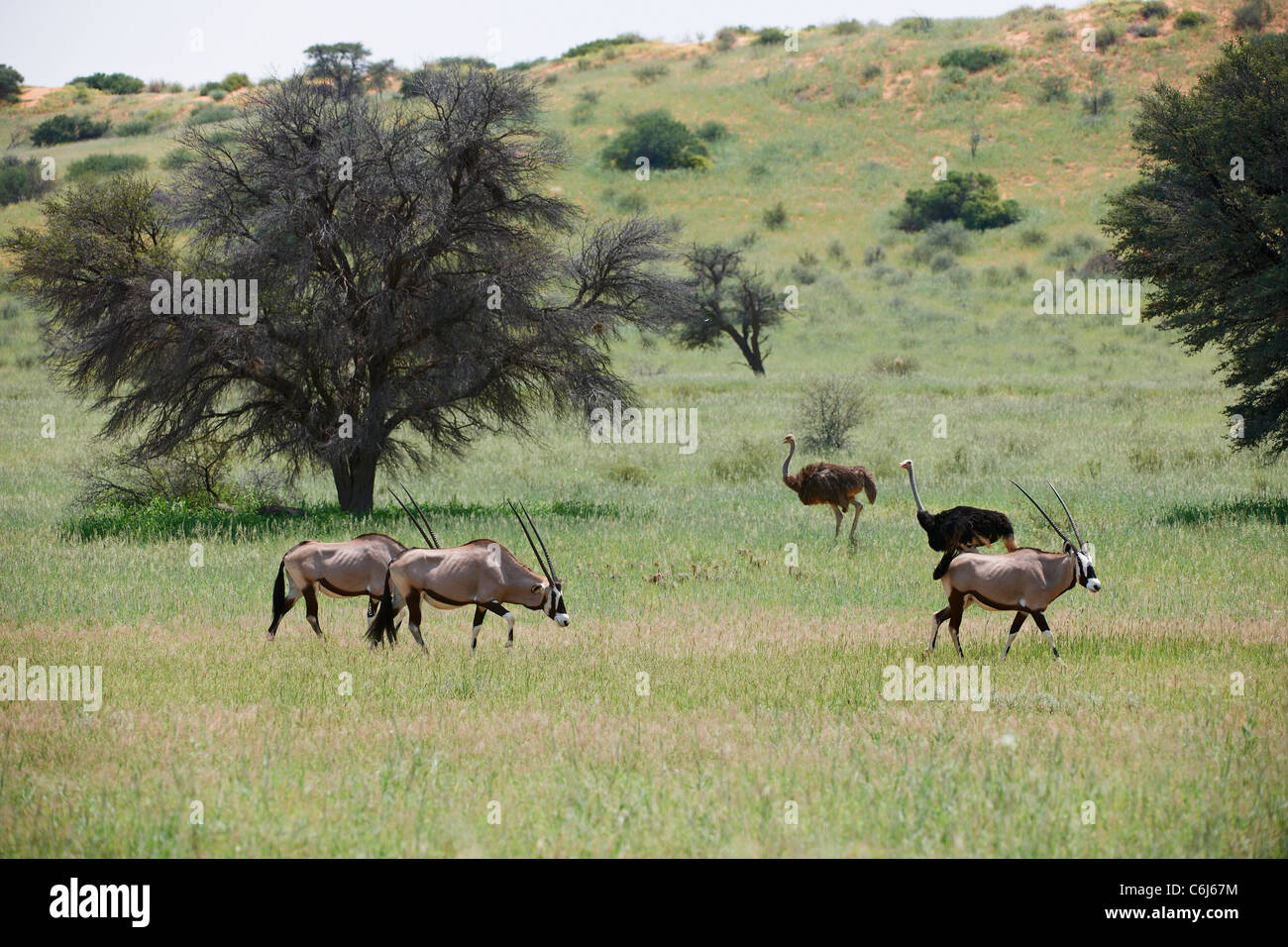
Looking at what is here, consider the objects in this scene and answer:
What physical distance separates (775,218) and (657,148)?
1364 cm

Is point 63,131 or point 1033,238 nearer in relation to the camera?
point 1033,238

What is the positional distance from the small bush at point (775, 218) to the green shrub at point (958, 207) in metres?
7.19

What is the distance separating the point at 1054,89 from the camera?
90.9m

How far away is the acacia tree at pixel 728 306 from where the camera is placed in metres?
50.2

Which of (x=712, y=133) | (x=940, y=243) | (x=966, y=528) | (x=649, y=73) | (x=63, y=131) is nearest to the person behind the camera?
(x=966, y=528)

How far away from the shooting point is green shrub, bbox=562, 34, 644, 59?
122 metres

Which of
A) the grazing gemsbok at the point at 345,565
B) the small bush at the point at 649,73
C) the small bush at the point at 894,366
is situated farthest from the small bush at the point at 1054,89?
the grazing gemsbok at the point at 345,565

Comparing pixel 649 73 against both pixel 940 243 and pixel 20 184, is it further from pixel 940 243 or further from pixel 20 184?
pixel 20 184

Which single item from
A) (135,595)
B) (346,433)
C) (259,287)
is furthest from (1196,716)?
(259,287)

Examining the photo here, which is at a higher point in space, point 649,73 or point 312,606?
point 649,73

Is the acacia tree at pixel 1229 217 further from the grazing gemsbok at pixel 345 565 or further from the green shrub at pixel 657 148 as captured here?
the green shrub at pixel 657 148

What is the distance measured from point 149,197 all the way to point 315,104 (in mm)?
3770

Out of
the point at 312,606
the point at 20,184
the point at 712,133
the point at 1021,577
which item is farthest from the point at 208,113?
the point at 1021,577
